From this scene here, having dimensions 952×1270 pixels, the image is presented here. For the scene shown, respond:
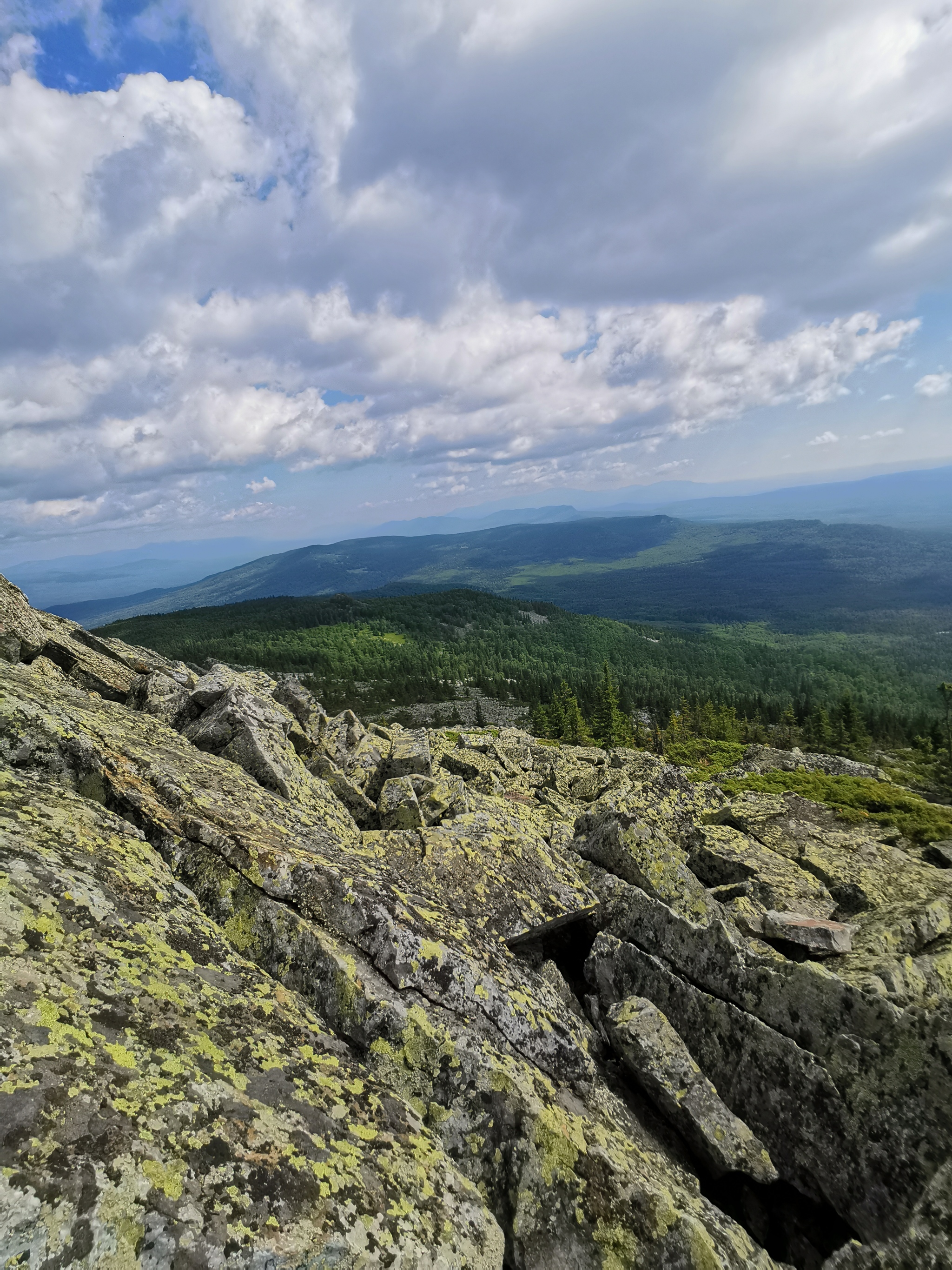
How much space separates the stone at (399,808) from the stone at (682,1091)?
8.66 meters

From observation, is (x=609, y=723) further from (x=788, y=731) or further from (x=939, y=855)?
(x=939, y=855)

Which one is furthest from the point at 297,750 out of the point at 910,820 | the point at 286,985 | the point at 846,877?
the point at 910,820

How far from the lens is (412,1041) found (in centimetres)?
904

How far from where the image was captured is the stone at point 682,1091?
32.2 feet

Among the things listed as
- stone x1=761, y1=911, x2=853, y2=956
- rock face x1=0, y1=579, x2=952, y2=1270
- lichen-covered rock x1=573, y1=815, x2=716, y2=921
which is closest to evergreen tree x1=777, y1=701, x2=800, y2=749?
lichen-covered rock x1=573, y1=815, x2=716, y2=921

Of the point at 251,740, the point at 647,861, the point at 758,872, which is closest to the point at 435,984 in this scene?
the point at 647,861

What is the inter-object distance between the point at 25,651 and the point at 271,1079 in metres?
19.4

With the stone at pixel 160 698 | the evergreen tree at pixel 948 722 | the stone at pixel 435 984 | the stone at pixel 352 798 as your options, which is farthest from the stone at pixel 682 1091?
the evergreen tree at pixel 948 722

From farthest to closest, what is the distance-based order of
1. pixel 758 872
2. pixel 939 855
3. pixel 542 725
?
pixel 542 725, pixel 939 855, pixel 758 872

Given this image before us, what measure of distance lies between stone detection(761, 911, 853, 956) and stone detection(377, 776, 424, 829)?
10785 mm

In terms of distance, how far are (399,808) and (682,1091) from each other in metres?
11.5

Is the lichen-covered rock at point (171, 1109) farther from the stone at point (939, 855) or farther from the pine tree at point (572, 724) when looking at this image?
the pine tree at point (572, 724)

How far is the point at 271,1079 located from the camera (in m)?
7.15

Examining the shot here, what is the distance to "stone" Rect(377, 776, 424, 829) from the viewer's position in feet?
63.0
